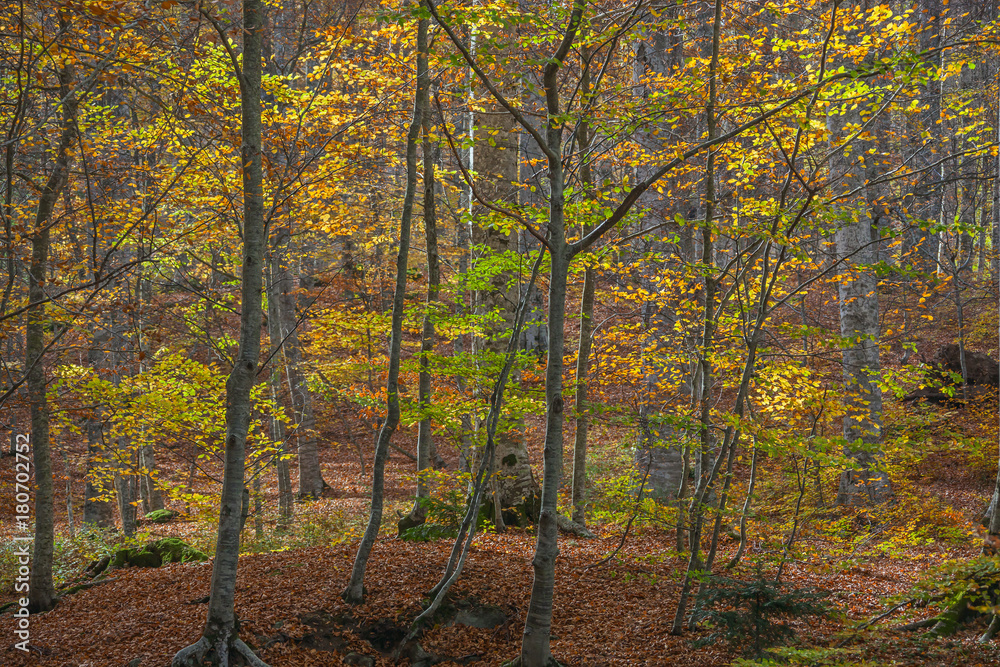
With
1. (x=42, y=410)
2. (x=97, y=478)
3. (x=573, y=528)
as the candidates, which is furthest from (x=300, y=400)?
(x=42, y=410)

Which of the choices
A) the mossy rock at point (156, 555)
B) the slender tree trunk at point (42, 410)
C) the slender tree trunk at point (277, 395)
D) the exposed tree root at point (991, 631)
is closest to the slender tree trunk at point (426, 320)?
the mossy rock at point (156, 555)

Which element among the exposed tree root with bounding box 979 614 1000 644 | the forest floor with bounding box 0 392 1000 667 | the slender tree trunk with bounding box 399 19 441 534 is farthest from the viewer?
the slender tree trunk with bounding box 399 19 441 534

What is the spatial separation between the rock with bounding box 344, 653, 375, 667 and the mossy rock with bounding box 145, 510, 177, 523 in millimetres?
10746

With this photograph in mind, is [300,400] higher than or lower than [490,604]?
higher

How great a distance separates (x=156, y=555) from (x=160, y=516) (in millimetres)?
6627

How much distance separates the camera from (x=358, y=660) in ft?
17.6

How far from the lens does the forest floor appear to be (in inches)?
200

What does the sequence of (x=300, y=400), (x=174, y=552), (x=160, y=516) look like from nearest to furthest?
(x=174, y=552) → (x=160, y=516) → (x=300, y=400)

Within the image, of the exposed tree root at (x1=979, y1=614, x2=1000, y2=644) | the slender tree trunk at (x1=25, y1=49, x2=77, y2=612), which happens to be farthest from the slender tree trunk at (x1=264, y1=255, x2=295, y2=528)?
the exposed tree root at (x1=979, y1=614, x2=1000, y2=644)

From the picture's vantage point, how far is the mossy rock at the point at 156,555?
26.9ft

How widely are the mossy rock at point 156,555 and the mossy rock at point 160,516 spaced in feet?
20.0

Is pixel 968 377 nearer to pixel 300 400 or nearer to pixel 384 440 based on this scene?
pixel 384 440

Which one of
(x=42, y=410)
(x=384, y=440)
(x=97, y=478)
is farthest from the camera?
(x=97, y=478)

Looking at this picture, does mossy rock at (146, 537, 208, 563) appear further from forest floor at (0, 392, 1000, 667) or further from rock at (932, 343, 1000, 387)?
rock at (932, 343, 1000, 387)
